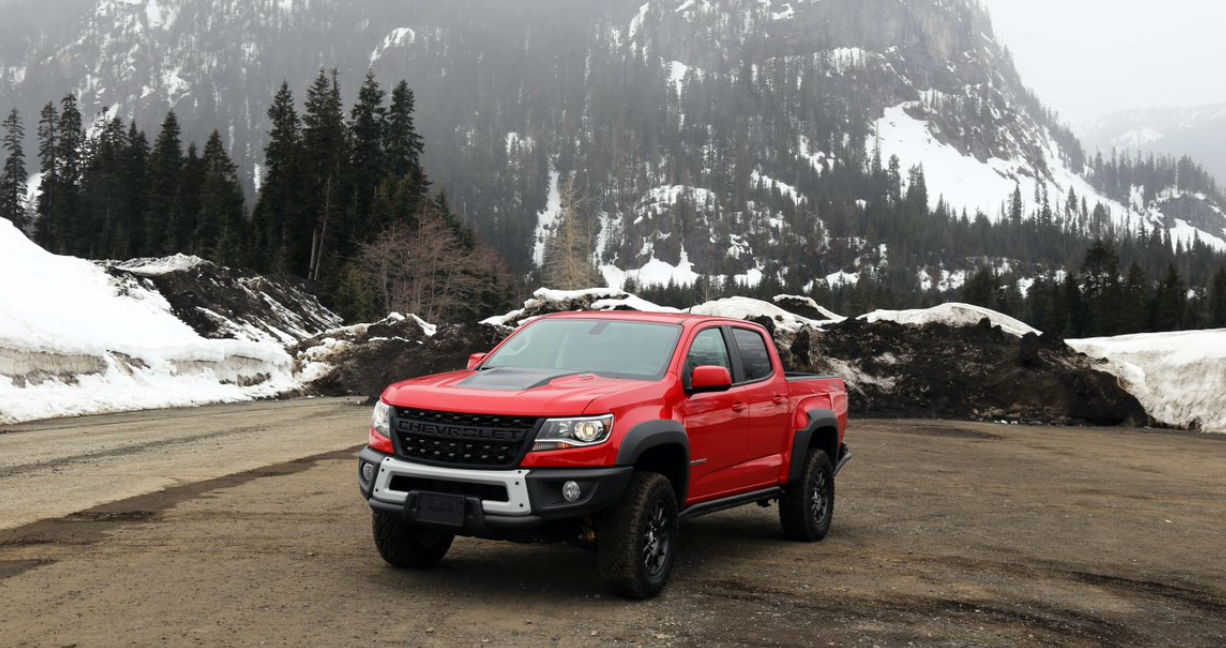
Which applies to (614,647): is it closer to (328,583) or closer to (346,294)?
(328,583)

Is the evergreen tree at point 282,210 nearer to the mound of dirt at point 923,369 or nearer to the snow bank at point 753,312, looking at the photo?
the mound of dirt at point 923,369

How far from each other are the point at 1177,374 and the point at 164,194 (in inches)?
Result: 3399

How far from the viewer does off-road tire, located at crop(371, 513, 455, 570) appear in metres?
7.21

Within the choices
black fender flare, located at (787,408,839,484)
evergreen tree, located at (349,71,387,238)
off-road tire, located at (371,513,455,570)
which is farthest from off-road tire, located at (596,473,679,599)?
evergreen tree, located at (349,71,387,238)

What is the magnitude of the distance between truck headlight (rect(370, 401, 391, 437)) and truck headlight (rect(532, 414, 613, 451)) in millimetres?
1160

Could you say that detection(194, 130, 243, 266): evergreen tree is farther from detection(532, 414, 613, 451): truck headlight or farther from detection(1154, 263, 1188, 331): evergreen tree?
detection(1154, 263, 1188, 331): evergreen tree

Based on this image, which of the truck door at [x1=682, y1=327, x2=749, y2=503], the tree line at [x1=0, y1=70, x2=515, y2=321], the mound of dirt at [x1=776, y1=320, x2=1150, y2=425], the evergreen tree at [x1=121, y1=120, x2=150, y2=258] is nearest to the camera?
the truck door at [x1=682, y1=327, x2=749, y2=503]

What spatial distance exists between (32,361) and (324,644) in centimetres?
2039

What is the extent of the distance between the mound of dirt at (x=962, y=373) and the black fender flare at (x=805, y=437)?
19646 millimetres

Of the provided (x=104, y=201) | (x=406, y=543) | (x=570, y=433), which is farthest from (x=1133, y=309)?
(x=570, y=433)

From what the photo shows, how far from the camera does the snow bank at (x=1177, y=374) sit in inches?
1110

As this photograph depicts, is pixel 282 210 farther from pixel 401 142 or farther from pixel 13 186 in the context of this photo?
pixel 13 186

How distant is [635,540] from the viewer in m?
6.43

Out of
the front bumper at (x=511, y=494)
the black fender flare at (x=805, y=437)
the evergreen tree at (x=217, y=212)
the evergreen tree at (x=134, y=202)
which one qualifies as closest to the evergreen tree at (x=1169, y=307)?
the evergreen tree at (x=217, y=212)
